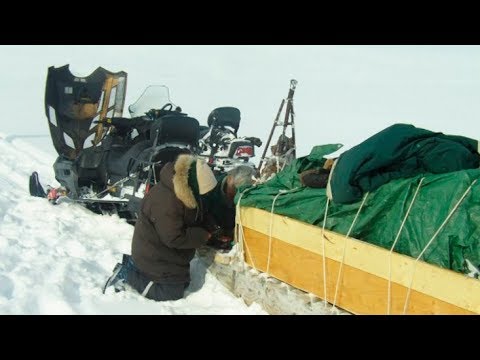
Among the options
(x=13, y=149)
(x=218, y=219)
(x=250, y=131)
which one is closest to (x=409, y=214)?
(x=218, y=219)

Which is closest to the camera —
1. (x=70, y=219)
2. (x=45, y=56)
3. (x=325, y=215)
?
(x=325, y=215)

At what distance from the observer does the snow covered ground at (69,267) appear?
3660mm

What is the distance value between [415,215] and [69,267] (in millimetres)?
2682

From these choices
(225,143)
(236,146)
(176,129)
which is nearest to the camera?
(176,129)

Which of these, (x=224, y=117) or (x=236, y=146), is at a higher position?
(x=224, y=117)

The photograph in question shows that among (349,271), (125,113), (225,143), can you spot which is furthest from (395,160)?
(125,113)

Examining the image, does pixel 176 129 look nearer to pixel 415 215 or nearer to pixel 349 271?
pixel 349 271

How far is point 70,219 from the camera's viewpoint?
604cm

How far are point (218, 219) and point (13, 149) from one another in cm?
723

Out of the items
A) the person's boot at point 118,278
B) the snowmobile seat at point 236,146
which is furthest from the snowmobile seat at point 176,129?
the person's boot at point 118,278

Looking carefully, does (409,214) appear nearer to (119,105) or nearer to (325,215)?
(325,215)

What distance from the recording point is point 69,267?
4355mm

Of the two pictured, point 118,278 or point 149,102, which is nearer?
point 118,278

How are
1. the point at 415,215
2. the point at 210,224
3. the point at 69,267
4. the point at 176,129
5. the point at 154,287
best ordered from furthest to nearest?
the point at 176,129 → the point at 210,224 → the point at 69,267 → the point at 154,287 → the point at 415,215
